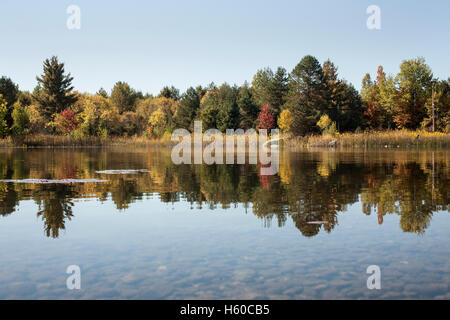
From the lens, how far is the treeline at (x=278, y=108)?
72.4 m

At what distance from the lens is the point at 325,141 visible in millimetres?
59125

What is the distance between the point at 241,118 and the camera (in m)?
86.7

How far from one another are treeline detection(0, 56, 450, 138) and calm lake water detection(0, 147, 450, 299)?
175 ft

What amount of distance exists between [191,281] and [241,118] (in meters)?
82.0

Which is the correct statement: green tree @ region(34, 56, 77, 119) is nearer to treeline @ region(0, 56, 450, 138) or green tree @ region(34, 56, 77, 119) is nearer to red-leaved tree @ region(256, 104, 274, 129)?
treeline @ region(0, 56, 450, 138)

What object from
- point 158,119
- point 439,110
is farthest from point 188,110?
point 439,110

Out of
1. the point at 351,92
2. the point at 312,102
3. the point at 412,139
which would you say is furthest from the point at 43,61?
the point at 412,139

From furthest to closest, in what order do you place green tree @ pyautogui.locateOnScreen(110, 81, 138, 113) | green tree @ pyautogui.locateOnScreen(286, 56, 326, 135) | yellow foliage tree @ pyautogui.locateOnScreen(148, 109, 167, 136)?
1. green tree @ pyautogui.locateOnScreen(110, 81, 138, 113)
2. yellow foliage tree @ pyautogui.locateOnScreen(148, 109, 167, 136)
3. green tree @ pyautogui.locateOnScreen(286, 56, 326, 135)

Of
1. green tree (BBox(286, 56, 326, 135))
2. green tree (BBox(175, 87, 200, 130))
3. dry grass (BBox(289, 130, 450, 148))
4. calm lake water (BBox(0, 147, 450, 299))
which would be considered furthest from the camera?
green tree (BBox(175, 87, 200, 130))

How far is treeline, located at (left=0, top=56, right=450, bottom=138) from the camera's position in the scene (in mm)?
72438

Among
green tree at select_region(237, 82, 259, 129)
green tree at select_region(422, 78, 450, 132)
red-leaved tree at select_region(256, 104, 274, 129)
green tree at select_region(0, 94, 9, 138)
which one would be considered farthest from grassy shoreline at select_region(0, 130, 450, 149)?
green tree at select_region(237, 82, 259, 129)

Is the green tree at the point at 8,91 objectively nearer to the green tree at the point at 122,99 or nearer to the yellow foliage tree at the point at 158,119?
the green tree at the point at 122,99

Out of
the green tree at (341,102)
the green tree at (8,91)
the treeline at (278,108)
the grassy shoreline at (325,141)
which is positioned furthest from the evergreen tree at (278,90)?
the green tree at (8,91)
